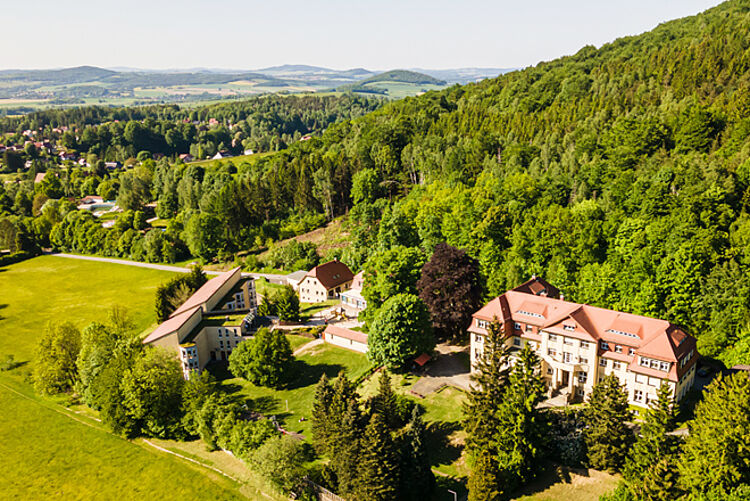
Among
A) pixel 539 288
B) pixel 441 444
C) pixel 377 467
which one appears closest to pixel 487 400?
pixel 441 444

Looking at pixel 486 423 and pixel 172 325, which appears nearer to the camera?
pixel 486 423

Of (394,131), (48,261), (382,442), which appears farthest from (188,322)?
(48,261)

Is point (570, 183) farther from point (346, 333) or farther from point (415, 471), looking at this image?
point (415, 471)

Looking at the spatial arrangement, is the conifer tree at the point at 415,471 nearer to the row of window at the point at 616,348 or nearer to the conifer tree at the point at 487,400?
the conifer tree at the point at 487,400

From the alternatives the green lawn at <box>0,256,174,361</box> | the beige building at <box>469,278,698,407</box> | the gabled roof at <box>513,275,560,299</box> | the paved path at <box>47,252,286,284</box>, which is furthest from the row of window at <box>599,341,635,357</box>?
the green lawn at <box>0,256,174,361</box>

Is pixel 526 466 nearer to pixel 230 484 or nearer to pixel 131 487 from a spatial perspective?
pixel 230 484

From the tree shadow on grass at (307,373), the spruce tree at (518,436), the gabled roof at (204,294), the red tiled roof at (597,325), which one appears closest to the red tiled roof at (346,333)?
the tree shadow on grass at (307,373)

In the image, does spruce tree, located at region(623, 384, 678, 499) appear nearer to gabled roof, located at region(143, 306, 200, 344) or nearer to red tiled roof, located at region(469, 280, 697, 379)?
red tiled roof, located at region(469, 280, 697, 379)
